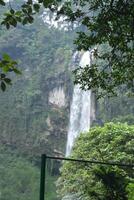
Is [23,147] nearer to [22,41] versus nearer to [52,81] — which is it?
[52,81]

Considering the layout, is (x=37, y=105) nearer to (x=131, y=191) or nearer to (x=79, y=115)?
(x=79, y=115)

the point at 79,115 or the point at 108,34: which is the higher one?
the point at 79,115

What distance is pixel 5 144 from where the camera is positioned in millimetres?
30844

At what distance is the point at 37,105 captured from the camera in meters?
31.7

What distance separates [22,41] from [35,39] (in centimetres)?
115

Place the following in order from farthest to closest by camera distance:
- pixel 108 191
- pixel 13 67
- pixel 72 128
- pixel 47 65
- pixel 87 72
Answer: pixel 47 65
pixel 72 128
pixel 87 72
pixel 108 191
pixel 13 67

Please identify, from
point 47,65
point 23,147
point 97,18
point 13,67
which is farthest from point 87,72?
point 47,65

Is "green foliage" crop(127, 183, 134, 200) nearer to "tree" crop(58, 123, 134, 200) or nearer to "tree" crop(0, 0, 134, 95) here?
"tree" crop(0, 0, 134, 95)

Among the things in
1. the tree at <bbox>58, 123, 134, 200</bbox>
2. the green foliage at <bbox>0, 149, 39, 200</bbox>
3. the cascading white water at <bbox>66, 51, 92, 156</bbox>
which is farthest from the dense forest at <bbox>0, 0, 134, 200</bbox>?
the tree at <bbox>58, 123, 134, 200</bbox>

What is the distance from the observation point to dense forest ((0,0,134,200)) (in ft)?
89.7

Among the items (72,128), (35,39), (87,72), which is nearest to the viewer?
(87,72)

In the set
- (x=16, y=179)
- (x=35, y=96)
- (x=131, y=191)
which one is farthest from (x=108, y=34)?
(x=35, y=96)

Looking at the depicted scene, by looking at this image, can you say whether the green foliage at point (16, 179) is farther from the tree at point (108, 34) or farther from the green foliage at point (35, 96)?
the tree at point (108, 34)

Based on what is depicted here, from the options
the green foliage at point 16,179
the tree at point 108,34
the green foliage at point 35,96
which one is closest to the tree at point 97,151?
the tree at point 108,34
